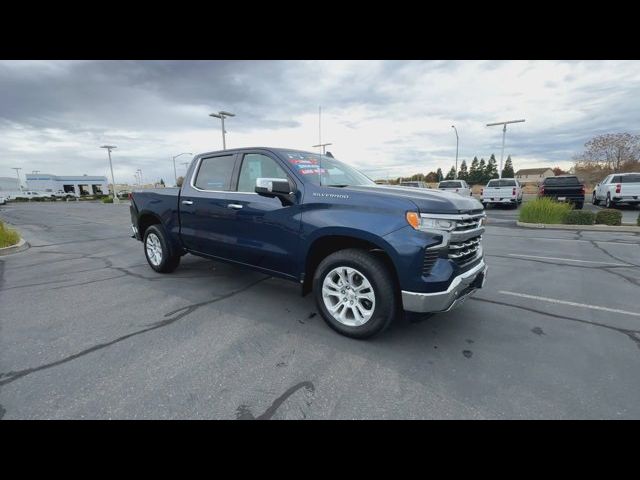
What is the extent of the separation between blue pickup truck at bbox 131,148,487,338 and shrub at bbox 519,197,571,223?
9.84 m

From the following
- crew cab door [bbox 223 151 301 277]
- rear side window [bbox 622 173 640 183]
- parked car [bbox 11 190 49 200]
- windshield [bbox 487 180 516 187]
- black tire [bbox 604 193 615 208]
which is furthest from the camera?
parked car [bbox 11 190 49 200]

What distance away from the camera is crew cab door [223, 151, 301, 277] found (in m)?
3.51

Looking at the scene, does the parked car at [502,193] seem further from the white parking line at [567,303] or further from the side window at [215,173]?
the side window at [215,173]

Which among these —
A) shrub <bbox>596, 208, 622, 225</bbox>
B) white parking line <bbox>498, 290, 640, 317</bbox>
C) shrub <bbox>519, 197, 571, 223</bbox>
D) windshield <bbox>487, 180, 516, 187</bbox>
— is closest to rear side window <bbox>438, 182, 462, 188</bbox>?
windshield <bbox>487, 180, 516, 187</bbox>

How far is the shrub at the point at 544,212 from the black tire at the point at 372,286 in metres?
11.0

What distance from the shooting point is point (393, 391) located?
2363 millimetres

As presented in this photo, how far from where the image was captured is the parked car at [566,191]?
14719 millimetres

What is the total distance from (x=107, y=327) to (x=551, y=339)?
461 centimetres

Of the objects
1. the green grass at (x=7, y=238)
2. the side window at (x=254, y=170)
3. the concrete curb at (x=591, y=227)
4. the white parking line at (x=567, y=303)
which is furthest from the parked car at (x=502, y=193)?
the green grass at (x=7, y=238)

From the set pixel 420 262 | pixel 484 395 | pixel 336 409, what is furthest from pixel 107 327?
pixel 484 395

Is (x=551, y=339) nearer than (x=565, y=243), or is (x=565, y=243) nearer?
(x=551, y=339)

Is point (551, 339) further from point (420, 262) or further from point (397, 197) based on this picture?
point (397, 197)

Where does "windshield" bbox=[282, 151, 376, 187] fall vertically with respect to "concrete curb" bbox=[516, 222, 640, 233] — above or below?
above

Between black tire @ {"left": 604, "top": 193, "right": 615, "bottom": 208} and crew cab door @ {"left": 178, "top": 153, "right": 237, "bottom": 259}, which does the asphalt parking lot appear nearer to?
crew cab door @ {"left": 178, "top": 153, "right": 237, "bottom": 259}
